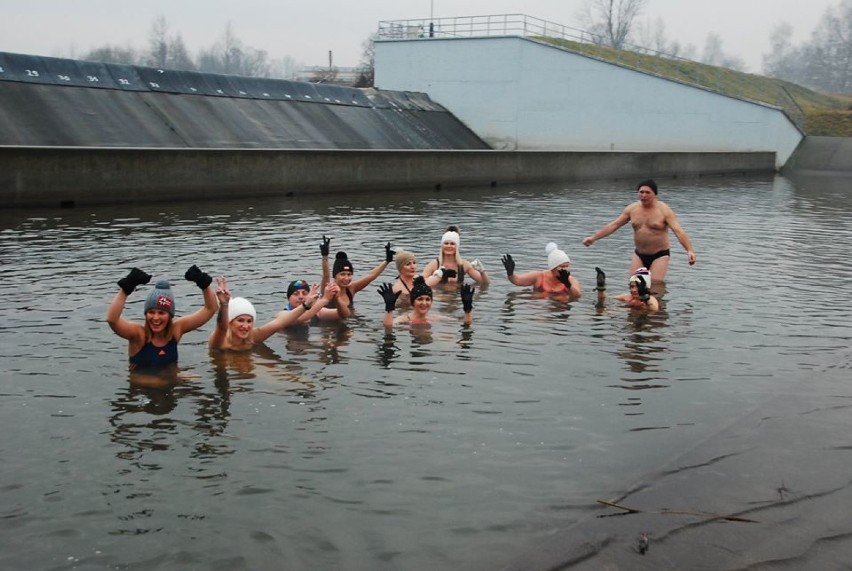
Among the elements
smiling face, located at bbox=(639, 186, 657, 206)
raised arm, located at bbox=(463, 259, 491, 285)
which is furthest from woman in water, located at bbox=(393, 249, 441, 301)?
smiling face, located at bbox=(639, 186, 657, 206)

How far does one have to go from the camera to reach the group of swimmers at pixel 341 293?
880cm

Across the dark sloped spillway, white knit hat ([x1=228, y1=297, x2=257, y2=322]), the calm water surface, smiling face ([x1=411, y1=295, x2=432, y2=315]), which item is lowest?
the calm water surface

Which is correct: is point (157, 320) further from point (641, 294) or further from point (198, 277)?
point (641, 294)

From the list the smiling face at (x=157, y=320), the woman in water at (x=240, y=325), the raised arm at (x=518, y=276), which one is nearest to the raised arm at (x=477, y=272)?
the raised arm at (x=518, y=276)

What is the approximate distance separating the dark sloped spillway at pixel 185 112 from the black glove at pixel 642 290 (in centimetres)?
2015

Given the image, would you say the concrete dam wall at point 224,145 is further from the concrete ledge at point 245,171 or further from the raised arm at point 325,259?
the raised arm at point 325,259

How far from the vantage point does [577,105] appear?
4875 centimetres

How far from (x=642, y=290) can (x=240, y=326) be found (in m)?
5.27

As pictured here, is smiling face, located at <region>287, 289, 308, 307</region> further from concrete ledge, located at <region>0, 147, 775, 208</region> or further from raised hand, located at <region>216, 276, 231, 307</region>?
concrete ledge, located at <region>0, 147, 775, 208</region>

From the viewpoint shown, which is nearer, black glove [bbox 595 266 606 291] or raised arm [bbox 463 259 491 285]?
black glove [bbox 595 266 606 291]

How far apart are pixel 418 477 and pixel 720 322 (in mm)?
6438

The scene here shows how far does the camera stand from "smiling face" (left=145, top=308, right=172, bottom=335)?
8781mm

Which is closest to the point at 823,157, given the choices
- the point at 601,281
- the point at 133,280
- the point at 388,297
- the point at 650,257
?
the point at 650,257

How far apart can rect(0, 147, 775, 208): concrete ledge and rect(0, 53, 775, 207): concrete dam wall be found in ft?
0.10
